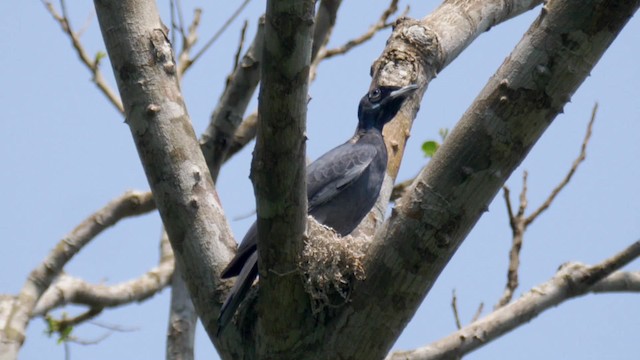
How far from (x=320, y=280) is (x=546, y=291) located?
2.06 meters

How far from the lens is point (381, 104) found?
609cm

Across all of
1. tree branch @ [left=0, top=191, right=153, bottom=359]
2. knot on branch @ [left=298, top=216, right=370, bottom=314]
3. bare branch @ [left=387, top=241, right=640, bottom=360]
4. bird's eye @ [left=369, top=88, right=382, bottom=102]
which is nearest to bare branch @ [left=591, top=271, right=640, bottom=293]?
bare branch @ [left=387, top=241, right=640, bottom=360]

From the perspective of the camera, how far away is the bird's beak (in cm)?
598

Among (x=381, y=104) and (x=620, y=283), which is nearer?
(x=620, y=283)

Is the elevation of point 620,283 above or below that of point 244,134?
below

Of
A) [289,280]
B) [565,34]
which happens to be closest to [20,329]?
[289,280]

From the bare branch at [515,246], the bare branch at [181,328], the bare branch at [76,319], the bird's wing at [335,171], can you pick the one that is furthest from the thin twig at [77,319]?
the bare branch at [515,246]

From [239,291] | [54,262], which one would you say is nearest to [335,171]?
[239,291]

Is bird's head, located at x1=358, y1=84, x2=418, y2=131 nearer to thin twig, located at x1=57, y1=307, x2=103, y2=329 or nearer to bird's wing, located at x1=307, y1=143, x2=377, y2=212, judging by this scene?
bird's wing, located at x1=307, y1=143, x2=377, y2=212

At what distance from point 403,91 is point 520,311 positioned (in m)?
1.60

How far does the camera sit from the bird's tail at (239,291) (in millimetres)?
4129

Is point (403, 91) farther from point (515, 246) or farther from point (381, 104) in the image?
point (515, 246)

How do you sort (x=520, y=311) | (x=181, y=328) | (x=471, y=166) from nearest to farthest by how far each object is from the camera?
1. (x=471, y=166)
2. (x=520, y=311)
3. (x=181, y=328)

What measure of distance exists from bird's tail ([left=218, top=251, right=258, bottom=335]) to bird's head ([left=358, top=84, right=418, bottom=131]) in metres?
2.15
